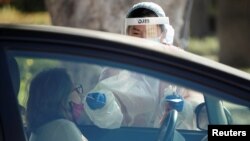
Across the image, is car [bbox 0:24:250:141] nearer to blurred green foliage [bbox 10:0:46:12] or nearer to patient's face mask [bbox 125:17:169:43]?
patient's face mask [bbox 125:17:169:43]

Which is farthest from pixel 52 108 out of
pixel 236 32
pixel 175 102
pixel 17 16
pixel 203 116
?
pixel 17 16

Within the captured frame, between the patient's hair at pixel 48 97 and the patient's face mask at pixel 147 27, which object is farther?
the patient's face mask at pixel 147 27

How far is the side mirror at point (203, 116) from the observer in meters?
3.08

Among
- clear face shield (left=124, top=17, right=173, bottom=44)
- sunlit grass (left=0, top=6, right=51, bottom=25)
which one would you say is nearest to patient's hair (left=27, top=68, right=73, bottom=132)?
clear face shield (left=124, top=17, right=173, bottom=44)

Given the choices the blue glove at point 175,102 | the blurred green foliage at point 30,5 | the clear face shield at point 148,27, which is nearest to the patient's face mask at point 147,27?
the clear face shield at point 148,27

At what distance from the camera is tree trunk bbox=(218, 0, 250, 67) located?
1745 cm

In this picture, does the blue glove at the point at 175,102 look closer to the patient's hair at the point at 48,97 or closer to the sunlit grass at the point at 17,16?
the patient's hair at the point at 48,97

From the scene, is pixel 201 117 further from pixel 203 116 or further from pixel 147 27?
pixel 147 27

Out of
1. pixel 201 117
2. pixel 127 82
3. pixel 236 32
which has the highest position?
pixel 127 82

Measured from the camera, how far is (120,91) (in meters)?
3.15

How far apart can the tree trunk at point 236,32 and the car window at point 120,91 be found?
47.1 feet

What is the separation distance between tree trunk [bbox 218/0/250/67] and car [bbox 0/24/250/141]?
1436 centimetres

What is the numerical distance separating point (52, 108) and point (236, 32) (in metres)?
14.8

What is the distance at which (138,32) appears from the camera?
4242mm
